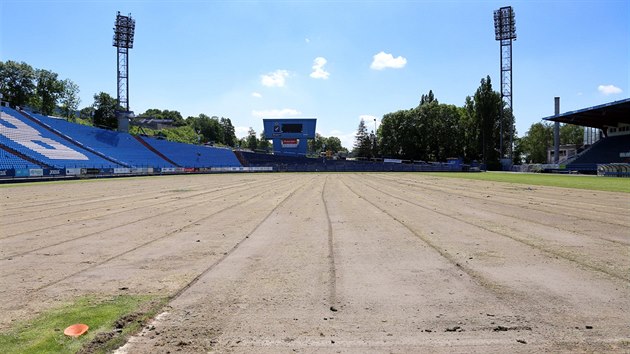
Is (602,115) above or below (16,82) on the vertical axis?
below

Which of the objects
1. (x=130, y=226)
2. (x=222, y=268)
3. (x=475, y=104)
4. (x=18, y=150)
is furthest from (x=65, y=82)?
(x=222, y=268)

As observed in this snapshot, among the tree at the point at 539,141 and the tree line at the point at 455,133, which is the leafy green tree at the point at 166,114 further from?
the tree at the point at 539,141

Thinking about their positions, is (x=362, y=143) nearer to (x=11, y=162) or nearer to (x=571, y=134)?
(x=571, y=134)

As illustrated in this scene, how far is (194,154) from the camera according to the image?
83375mm

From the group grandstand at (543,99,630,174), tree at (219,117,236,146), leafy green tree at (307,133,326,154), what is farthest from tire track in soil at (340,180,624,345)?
leafy green tree at (307,133,326,154)

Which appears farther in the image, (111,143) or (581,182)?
(111,143)

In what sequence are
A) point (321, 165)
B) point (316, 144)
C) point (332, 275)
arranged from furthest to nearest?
1. point (316, 144)
2. point (321, 165)
3. point (332, 275)

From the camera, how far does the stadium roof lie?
57.8 m

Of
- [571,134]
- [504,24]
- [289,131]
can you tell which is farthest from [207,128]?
[571,134]

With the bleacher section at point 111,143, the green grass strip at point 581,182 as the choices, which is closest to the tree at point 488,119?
the green grass strip at point 581,182

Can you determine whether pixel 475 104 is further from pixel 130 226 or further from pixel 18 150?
pixel 130 226

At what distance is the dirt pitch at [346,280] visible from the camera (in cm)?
389

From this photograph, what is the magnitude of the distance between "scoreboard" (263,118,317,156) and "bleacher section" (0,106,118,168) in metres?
36.6

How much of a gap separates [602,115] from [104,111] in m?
102
